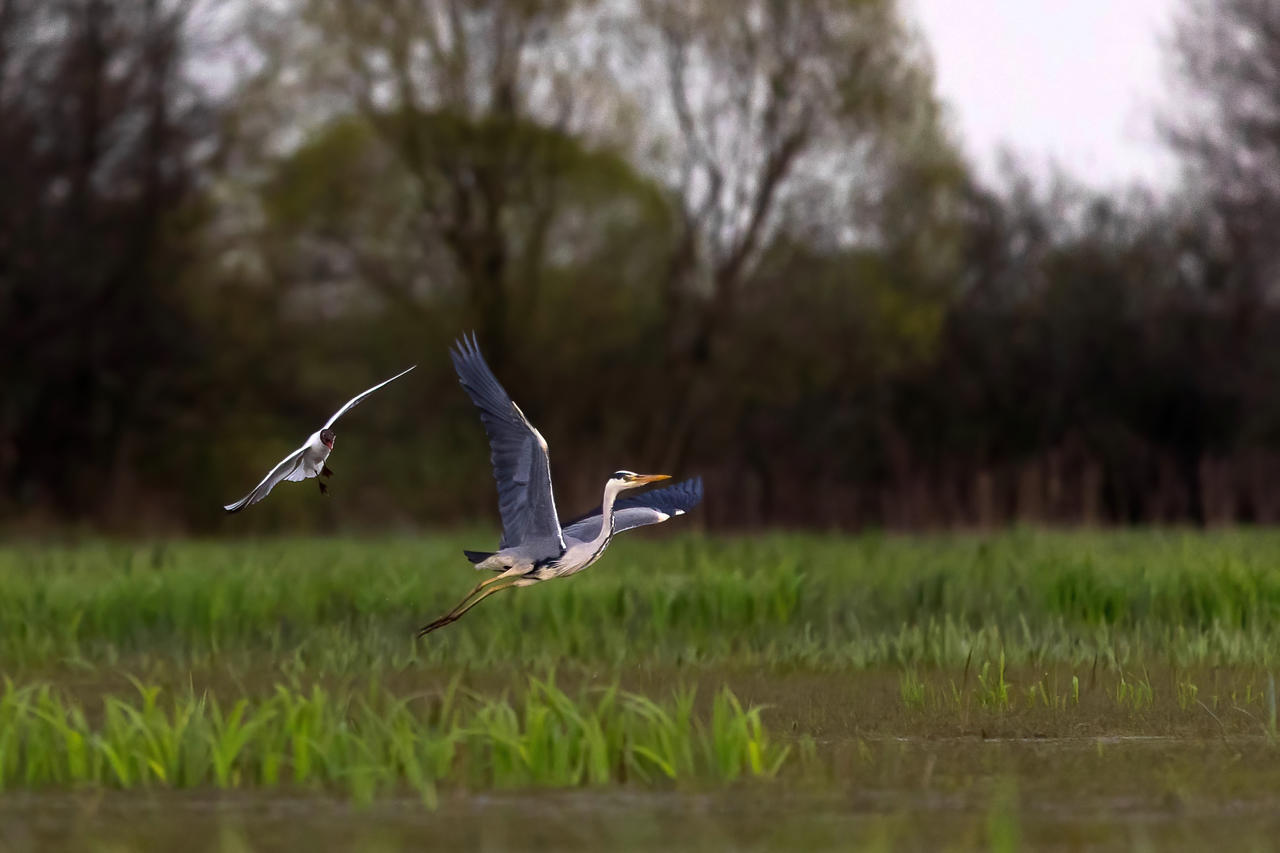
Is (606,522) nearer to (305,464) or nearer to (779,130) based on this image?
(305,464)

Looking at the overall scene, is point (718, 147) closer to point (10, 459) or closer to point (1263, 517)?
point (1263, 517)

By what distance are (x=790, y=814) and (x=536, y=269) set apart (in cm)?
2172

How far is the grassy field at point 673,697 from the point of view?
4973 millimetres

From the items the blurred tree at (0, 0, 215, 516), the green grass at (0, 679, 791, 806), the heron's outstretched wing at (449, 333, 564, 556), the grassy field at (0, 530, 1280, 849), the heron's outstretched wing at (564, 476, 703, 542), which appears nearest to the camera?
the grassy field at (0, 530, 1280, 849)

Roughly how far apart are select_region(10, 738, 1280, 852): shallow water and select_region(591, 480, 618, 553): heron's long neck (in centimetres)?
78

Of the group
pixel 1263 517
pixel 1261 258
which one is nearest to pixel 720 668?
pixel 1263 517

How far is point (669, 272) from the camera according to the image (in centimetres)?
2630

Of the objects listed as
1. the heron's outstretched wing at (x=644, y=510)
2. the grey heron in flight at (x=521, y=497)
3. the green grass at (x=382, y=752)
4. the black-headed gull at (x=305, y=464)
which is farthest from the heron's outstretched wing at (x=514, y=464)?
the green grass at (x=382, y=752)

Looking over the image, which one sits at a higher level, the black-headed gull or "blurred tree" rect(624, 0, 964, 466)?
"blurred tree" rect(624, 0, 964, 466)

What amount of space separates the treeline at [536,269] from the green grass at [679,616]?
41.6ft

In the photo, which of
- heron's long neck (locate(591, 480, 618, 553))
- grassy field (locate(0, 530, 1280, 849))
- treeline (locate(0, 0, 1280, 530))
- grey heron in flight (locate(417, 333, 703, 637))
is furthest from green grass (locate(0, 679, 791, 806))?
treeline (locate(0, 0, 1280, 530))

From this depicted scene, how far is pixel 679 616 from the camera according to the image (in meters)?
9.73

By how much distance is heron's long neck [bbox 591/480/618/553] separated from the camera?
5.20 meters

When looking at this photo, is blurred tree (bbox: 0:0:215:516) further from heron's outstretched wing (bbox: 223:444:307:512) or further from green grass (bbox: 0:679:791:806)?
heron's outstretched wing (bbox: 223:444:307:512)
